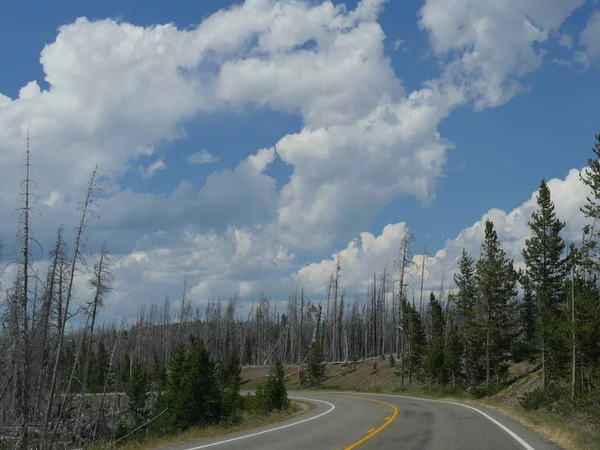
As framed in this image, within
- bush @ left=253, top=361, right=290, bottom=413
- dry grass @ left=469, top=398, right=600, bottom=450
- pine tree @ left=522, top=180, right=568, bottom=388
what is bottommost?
bush @ left=253, top=361, right=290, bottom=413

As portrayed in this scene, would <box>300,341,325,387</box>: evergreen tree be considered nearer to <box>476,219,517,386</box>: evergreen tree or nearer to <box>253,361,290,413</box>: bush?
<box>476,219,517,386</box>: evergreen tree

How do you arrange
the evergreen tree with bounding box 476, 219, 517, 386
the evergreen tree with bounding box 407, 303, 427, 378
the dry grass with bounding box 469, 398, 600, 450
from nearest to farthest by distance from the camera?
the dry grass with bounding box 469, 398, 600, 450, the evergreen tree with bounding box 476, 219, 517, 386, the evergreen tree with bounding box 407, 303, 427, 378

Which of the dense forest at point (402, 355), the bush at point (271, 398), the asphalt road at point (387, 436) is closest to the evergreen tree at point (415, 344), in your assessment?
the dense forest at point (402, 355)

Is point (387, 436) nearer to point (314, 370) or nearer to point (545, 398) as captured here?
point (545, 398)

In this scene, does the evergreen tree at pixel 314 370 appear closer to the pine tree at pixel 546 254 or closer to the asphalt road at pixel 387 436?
the pine tree at pixel 546 254

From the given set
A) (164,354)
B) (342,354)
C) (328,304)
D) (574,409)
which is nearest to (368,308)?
(342,354)

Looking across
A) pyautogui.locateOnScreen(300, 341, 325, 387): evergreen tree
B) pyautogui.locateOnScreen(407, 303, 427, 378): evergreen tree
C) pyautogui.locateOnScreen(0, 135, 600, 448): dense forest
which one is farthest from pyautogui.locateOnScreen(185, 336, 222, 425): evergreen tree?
pyautogui.locateOnScreen(300, 341, 325, 387): evergreen tree

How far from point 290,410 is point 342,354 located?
3371 inches

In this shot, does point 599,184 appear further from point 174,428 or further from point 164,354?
point 164,354

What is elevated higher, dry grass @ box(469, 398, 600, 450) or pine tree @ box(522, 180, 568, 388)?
pine tree @ box(522, 180, 568, 388)

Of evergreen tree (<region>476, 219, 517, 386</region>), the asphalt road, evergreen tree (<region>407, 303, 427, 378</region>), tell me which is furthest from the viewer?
evergreen tree (<region>407, 303, 427, 378</region>)

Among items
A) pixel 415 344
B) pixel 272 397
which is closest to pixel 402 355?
pixel 415 344

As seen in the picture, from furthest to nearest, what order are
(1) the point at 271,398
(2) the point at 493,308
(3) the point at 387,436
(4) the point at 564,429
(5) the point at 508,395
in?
(2) the point at 493,308 < (5) the point at 508,395 < (1) the point at 271,398 < (4) the point at 564,429 < (3) the point at 387,436

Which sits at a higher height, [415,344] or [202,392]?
[415,344]
